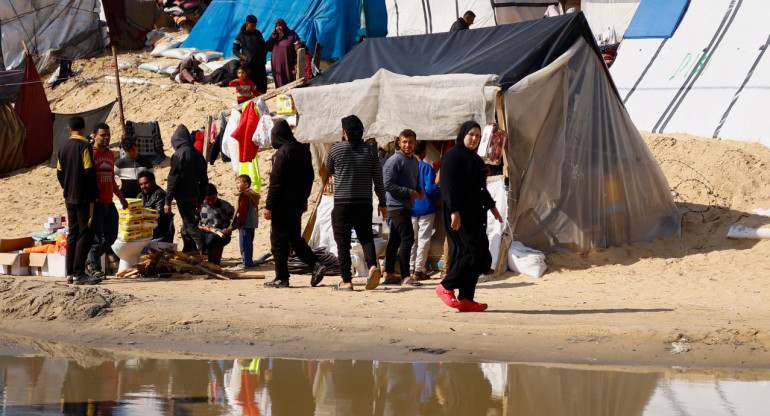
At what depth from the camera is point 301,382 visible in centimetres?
541

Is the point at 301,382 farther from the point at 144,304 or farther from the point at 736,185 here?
the point at 736,185

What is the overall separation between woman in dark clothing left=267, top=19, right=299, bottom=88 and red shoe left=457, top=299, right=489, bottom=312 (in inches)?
399

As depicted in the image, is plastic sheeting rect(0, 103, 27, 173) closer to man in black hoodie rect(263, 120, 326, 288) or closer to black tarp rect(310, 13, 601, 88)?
black tarp rect(310, 13, 601, 88)

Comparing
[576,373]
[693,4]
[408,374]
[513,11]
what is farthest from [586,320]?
[513,11]

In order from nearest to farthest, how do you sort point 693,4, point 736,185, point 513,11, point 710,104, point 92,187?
point 92,187 → point 736,185 → point 710,104 → point 693,4 → point 513,11

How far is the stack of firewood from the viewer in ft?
31.2

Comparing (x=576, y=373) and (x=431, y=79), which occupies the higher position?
(x=431, y=79)

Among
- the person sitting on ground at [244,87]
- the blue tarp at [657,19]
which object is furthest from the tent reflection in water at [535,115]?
the blue tarp at [657,19]

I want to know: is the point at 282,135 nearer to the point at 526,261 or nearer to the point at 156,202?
the point at 156,202

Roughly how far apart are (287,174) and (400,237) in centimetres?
128

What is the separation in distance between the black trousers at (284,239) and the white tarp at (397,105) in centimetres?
164

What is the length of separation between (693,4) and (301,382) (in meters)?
10.7

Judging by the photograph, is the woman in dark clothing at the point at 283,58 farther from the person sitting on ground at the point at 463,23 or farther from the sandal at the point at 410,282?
the sandal at the point at 410,282

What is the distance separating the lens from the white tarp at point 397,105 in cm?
915
